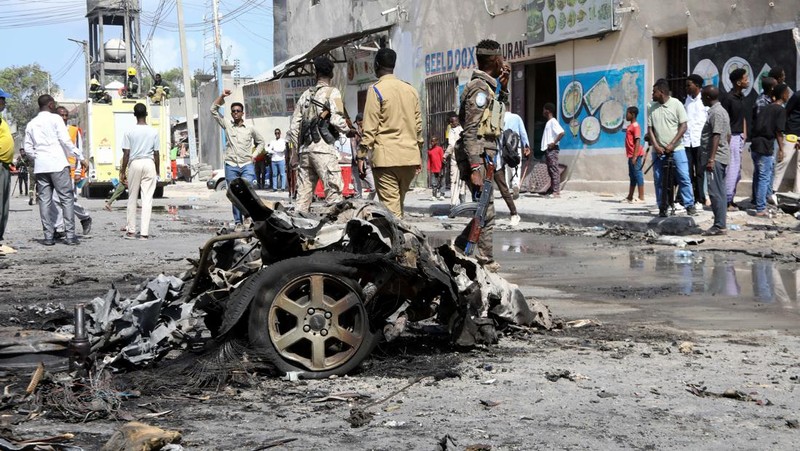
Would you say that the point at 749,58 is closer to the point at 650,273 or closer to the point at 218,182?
the point at 650,273

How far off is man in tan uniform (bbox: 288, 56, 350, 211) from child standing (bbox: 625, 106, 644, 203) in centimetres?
826

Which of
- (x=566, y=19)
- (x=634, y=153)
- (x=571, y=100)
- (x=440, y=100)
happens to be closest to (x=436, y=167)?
(x=571, y=100)

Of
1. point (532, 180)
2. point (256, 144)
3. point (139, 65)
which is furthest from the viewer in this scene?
point (139, 65)

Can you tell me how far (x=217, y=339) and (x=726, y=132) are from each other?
8.80 meters

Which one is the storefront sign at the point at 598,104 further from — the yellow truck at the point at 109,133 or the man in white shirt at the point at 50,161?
the yellow truck at the point at 109,133

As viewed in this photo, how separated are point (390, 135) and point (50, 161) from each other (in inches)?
231

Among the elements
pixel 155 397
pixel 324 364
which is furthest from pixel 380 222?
pixel 155 397

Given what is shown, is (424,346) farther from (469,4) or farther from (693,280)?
(469,4)

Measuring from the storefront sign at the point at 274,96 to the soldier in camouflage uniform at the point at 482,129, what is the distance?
26.9 meters

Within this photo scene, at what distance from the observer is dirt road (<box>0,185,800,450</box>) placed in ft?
12.9

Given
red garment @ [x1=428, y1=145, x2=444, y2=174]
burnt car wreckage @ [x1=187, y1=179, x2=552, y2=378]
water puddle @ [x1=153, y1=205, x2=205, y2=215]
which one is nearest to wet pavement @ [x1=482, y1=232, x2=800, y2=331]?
burnt car wreckage @ [x1=187, y1=179, x2=552, y2=378]

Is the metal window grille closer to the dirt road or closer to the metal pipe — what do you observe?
the dirt road

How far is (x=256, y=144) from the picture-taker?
13.6m

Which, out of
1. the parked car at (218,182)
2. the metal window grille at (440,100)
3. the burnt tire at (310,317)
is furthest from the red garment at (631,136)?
the parked car at (218,182)
